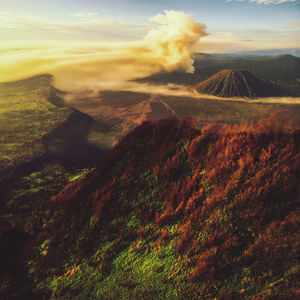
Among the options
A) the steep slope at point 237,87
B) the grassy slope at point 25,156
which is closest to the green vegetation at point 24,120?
the grassy slope at point 25,156

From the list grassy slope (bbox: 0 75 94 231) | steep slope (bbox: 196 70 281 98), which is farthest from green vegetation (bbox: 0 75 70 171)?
steep slope (bbox: 196 70 281 98)

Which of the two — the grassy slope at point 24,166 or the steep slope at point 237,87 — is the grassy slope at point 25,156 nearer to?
the grassy slope at point 24,166

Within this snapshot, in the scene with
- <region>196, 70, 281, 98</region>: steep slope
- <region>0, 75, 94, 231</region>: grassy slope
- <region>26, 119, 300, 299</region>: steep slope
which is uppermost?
<region>196, 70, 281, 98</region>: steep slope

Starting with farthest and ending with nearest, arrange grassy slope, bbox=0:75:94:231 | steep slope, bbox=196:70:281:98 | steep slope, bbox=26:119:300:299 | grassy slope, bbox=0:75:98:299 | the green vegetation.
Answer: steep slope, bbox=196:70:281:98, the green vegetation, grassy slope, bbox=0:75:94:231, grassy slope, bbox=0:75:98:299, steep slope, bbox=26:119:300:299

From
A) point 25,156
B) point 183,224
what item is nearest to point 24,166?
point 25,156

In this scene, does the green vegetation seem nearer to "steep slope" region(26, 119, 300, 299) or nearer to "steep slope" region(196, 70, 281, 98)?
"steep slope" region(26, 119, 300, 299)

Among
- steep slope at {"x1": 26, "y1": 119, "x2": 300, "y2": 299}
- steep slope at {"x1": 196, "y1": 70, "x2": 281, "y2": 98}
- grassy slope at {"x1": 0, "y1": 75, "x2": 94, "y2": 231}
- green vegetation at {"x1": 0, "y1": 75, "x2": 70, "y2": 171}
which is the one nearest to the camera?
steep slope at {"x1": 26, "y1": 119, "x2": 300, "y2": 299}

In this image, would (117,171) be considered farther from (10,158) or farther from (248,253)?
(10,158)
